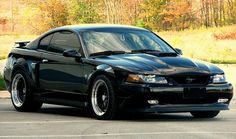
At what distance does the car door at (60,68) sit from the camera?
13.1m

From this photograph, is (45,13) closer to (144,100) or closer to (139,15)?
(139,15)

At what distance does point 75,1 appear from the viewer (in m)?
101

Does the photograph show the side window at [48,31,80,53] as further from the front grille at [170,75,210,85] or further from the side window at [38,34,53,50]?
the front grille at [170,75,210,85]

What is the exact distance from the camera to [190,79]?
12.3m

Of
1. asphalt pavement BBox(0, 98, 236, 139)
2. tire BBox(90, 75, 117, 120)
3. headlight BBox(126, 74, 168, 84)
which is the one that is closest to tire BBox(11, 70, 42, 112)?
asphalt pavement BBox(0, 98, 236, 139)

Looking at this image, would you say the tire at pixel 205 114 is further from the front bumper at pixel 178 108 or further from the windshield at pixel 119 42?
the windshield at pixel 119 42

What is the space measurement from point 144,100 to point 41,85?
249cm

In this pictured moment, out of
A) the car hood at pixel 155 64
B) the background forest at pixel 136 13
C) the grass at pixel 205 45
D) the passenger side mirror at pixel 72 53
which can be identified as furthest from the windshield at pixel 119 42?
the background forest at pixel 136 13

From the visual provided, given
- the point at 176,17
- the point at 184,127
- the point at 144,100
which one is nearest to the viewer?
the point at 184,127

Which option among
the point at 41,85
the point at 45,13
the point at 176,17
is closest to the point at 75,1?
the point at 45,13

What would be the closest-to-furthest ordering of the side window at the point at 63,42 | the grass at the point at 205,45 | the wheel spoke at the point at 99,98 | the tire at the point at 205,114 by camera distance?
the wheel spoke at the point at 99,98 → the tire at the point at 205,114 → the side window at the point at 63,42 → the grass at the point at 205,45

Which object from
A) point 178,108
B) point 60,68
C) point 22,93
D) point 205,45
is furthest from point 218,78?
point 205,45

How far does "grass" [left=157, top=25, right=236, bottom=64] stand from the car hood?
38.9 metres

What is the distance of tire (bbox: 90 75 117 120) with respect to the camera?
12320mm
